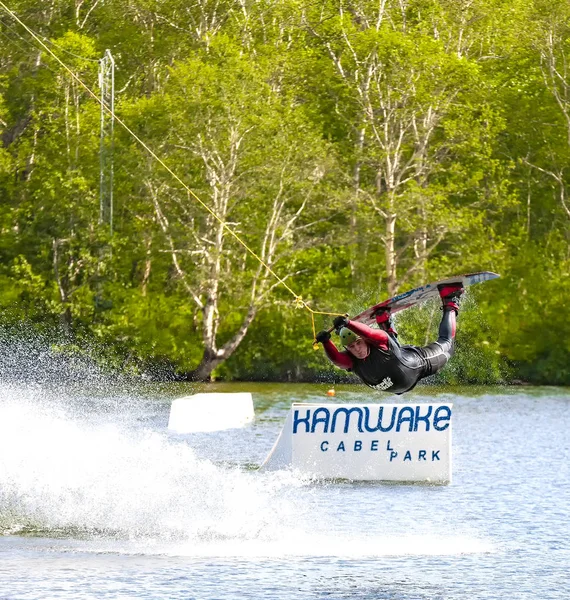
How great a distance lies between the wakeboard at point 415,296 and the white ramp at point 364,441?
15.1 ft

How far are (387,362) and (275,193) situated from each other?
33293mm

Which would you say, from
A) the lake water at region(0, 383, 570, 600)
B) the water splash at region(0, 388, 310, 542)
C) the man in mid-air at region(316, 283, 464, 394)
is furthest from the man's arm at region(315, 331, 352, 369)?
the water splash at region(0, 388, 310, 542)

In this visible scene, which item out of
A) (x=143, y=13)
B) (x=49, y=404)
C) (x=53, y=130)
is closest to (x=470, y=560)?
(x=49, y=404)

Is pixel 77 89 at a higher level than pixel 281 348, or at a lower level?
higher

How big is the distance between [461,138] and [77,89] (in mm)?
14319

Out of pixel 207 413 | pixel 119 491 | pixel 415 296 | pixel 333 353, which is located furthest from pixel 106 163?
pixel 333 353

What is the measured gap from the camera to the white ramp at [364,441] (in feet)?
70.8

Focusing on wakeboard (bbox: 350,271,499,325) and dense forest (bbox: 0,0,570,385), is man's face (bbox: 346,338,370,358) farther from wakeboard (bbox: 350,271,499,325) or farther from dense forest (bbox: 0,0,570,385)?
dense forest (bbox: 0,0,570,385)

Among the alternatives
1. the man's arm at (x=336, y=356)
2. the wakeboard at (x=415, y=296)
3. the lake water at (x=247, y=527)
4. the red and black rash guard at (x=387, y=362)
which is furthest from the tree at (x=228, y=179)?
the man's arm at (x=336, y=356)

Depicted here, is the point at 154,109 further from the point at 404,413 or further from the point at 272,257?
the point at 404,413

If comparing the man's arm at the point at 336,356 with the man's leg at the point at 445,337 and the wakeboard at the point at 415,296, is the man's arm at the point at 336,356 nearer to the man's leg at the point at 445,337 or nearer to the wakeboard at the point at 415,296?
the wakeboard at the point at 415,296

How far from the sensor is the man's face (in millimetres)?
16062

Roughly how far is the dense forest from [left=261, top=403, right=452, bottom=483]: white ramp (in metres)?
22.8

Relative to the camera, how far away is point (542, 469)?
84.0 ft
